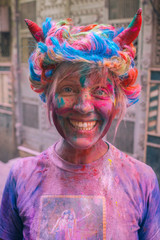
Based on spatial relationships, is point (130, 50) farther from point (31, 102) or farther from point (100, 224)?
point (31, 102)

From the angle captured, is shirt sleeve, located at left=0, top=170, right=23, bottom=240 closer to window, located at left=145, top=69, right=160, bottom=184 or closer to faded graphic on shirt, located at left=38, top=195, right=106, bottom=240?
faded graphic on shirt, located at left=38, top=195, right=106, bottom=240

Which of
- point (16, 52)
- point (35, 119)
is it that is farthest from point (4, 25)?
point (35, 119)

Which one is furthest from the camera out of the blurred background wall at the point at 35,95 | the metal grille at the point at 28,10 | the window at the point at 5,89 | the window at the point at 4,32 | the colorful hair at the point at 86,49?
the window at the point at 5,89

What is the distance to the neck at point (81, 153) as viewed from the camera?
1.33 m

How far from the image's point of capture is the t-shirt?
1222mm

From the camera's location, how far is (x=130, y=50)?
123 centimetres

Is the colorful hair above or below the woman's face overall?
above

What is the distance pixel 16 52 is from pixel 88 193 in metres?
5.27

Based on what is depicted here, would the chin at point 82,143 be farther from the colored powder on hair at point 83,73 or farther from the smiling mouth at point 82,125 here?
the colored powder on hair at point 83,73

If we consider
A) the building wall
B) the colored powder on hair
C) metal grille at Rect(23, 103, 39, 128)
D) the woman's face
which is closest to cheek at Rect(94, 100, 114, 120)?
the woman's face

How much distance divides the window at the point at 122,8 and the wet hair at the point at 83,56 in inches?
103

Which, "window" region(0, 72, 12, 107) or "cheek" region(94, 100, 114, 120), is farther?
"window" region(0, 72, 12, 107)

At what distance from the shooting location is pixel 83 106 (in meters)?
1.15

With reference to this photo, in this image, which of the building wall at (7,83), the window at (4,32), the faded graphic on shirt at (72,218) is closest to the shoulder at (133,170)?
the faded graphic on shirt at (72,218)
